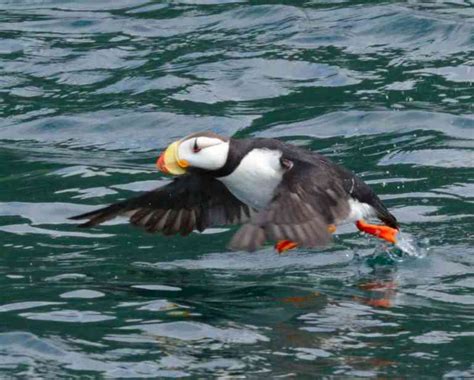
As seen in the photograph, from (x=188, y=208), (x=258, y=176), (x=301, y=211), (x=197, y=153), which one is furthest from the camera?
Result: (x=188, y=208)

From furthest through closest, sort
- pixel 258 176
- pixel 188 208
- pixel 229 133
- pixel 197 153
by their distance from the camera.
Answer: pixel 229 133
pixel 188 208
pixel 197 153
pixel 258 176

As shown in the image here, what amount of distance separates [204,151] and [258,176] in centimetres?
39

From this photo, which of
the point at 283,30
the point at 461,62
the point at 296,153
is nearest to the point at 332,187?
the point at 296,153

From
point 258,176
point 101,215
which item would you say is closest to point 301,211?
point 258,176

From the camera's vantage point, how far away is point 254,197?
9.12 m

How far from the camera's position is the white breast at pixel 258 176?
353 inches

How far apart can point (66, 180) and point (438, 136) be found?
10.5 ft

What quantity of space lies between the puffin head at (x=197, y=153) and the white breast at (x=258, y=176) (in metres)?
0.13

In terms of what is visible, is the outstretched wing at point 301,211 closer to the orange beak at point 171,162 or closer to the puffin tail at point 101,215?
the orange beak at point 171,162

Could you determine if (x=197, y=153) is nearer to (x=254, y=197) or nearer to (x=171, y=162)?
(x=171, y=162)

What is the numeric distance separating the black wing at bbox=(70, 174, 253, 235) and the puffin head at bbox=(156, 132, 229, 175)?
1.22ft

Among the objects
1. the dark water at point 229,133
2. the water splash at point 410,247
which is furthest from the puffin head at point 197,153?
the water splash at point 410,247

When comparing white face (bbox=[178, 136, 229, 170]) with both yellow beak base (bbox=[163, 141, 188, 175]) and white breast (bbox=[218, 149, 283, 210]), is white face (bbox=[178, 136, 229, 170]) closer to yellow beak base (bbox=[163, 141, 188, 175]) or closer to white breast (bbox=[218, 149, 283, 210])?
yellow beak base (bbox=[163, 141, 188, 175])

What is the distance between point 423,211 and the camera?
10.4m
